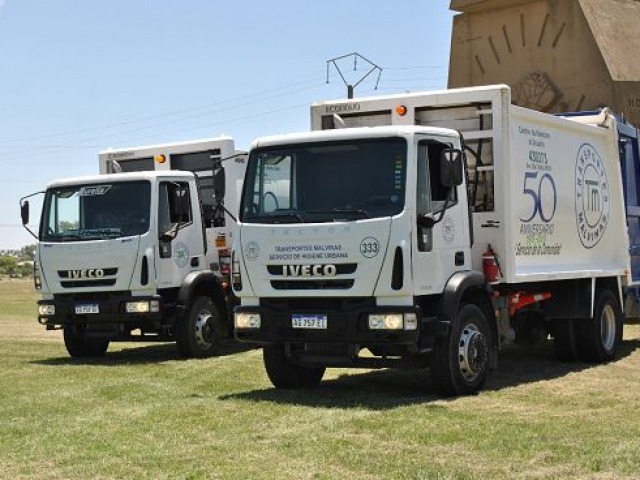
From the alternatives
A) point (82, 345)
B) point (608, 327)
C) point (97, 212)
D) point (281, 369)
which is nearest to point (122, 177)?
point (97, 212)

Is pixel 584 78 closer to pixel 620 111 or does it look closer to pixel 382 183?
pixel 620 111

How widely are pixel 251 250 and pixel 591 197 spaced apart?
4.92 m

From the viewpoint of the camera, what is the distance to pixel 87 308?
13867mm

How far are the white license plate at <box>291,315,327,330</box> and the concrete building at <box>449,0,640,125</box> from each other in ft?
22.4

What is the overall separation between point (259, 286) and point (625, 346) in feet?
22.7

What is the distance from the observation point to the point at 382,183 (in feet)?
30.5

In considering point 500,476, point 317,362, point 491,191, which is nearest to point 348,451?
point 500,476

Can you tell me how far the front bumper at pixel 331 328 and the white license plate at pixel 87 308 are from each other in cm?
438

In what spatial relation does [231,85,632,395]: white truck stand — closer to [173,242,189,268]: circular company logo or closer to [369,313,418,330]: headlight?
[369,313,418,330]: headlight

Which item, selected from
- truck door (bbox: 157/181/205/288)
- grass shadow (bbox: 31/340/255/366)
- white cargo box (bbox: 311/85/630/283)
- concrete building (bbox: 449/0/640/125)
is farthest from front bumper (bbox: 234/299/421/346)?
concrete building (bbox: 449/0/640/125)

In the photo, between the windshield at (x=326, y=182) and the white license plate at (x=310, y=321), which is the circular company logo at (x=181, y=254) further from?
the white license plate at (x=310, y=321)

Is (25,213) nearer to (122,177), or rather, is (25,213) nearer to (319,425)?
(122,177)

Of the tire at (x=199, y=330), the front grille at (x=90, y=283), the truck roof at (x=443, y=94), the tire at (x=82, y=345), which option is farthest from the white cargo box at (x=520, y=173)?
the tire at (x=82, y=345)

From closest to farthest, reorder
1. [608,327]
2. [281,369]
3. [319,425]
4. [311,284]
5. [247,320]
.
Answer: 1. [319,425]
2. [311,284]
3. [247,320]
4. [281,369]
5. [608,327]
